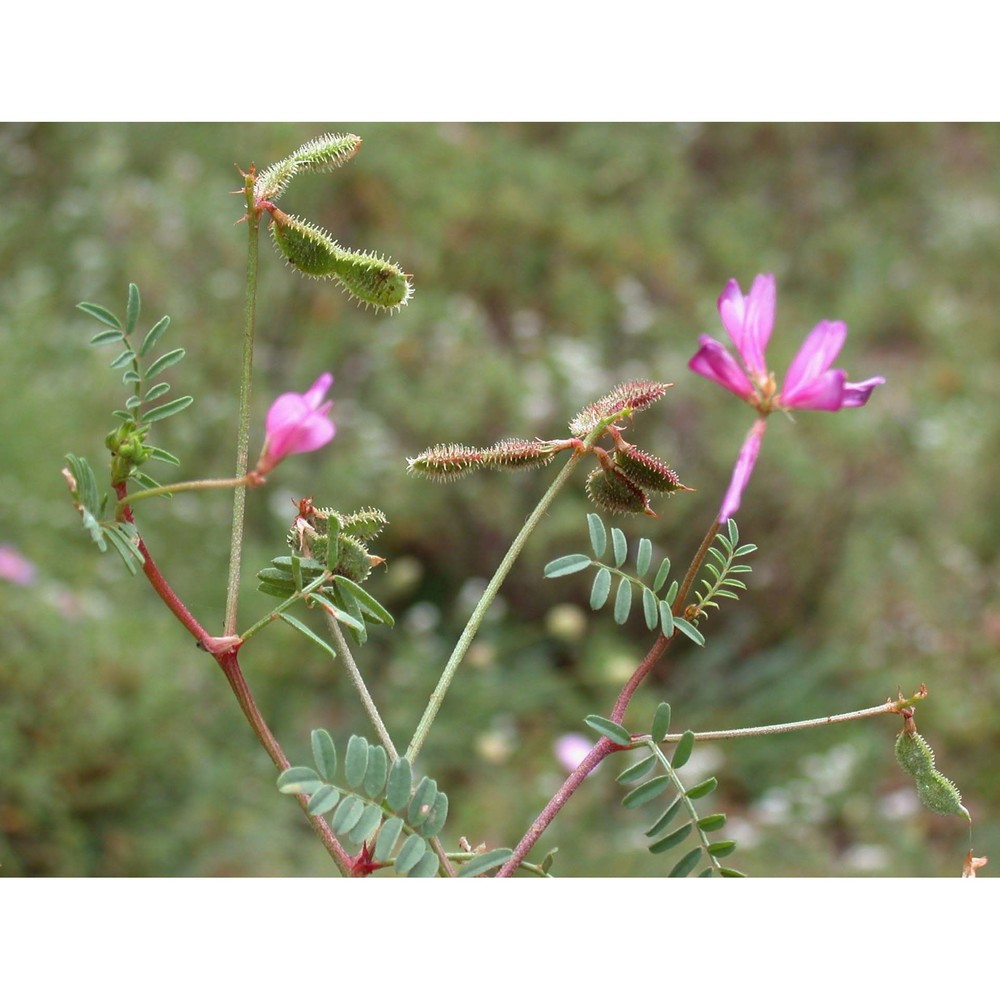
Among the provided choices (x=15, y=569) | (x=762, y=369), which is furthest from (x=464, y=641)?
(x=15, y=569)

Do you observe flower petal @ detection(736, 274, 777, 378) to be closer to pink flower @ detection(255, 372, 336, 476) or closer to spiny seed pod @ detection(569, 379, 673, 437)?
spiny seed pod @ detection(569, 379, 673, 437)

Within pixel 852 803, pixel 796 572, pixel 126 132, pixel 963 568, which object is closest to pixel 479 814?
pixel 852 803

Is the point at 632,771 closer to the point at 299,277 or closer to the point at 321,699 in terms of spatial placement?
the point at 321,699

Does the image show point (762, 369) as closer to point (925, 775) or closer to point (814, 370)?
point (814, 370)

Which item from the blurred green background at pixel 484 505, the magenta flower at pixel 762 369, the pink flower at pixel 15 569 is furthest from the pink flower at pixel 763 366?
the pink flower at pixel 15 569

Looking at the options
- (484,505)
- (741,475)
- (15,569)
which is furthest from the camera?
(484,505)
